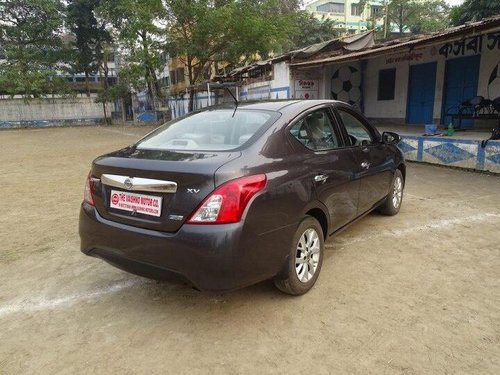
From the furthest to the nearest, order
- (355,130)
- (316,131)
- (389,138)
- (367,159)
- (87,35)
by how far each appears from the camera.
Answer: (87,35), (389,138), (355,130), (367,159), (316,131)

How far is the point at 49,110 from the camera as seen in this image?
104 ft

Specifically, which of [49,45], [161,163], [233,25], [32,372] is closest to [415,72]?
[233,25]

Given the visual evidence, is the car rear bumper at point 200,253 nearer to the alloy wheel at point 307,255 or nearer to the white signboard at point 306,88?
the alloy wheel at point 307,255

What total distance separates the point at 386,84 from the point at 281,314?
14.4 m

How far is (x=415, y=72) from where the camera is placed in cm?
1399

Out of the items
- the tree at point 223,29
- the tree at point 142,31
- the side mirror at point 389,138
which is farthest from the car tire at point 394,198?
the tree at point 142,31

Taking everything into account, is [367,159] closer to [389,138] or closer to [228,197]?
[389,138]

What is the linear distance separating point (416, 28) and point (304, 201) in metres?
43.2

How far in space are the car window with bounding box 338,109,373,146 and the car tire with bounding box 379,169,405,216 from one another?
80 cm

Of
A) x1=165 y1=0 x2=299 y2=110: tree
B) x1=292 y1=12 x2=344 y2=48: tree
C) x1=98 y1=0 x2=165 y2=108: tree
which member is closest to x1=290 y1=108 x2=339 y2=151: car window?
x1=165 y1=0 x2=299 y2=110: tree

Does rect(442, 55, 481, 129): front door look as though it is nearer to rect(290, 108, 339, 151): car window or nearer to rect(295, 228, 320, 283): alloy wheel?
rect(290, 108, 339, 151): car window

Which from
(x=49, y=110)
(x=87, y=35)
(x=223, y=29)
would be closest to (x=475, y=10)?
(x=223, y=29)

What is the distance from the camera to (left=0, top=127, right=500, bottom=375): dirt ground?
2.33 metres

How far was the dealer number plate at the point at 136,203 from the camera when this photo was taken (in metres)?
2.54
